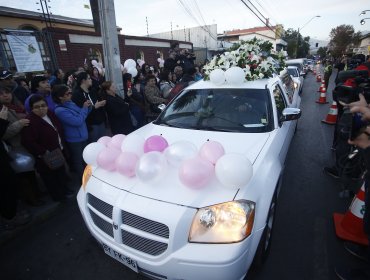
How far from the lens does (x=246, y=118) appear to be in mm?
3035

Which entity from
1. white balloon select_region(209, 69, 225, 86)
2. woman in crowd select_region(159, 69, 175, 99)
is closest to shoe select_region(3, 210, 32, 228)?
white balloon select_region(209, 69, 225, 86)

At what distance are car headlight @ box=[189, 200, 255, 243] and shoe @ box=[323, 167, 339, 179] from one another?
305 centimetres

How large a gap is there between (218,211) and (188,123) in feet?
5.12

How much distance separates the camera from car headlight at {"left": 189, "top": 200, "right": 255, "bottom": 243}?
5.91 ft

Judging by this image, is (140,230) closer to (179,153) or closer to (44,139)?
(179,153)

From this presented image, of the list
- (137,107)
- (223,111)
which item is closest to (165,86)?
(137,107)

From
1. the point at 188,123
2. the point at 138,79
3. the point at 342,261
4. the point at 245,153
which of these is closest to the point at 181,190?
the point at 245,153

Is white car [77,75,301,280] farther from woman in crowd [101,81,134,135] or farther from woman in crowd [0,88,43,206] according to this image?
woman in crowd [101,81,134,135]

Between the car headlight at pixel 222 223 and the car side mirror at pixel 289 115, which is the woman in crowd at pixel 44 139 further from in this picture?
the car side mirror at pixel 289 115

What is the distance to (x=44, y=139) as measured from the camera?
3.31 meters

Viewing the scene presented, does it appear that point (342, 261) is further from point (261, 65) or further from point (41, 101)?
point (41, 101)

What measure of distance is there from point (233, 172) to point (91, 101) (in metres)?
3.21

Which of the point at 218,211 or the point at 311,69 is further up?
the point at 218,211

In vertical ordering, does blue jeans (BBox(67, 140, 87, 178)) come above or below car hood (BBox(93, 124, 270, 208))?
→ below
